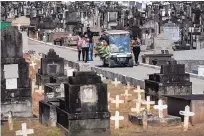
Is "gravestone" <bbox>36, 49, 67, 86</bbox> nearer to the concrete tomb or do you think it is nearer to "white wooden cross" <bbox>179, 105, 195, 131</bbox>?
"white wooden cross" <bbox>179, 105, 195, 131</bbox>

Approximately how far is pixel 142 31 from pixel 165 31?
3.61m

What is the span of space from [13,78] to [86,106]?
9.75 ft

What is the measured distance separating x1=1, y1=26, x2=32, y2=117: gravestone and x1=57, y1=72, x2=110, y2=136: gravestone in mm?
2581

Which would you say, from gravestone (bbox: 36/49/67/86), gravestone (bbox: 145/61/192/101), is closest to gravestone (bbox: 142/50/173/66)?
gravestone (bbox: 36/49/67/86)

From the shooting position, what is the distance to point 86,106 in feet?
33.1

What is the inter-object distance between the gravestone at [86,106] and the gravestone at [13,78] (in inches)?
102

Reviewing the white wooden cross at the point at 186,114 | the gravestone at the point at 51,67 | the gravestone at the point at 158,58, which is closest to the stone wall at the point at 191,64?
the gravestone at the point at 158,58

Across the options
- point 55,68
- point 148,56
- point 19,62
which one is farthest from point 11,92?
point 148,56

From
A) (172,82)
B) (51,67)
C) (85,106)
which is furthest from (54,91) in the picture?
(85,106)

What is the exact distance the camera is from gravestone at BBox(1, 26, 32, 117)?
1242 centimetres

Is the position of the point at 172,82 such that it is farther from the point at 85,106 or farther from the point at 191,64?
the point at 191,64

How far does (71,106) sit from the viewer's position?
32.8 feet

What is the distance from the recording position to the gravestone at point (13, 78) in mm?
12422

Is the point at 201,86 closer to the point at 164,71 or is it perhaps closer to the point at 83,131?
the point at 164,71
